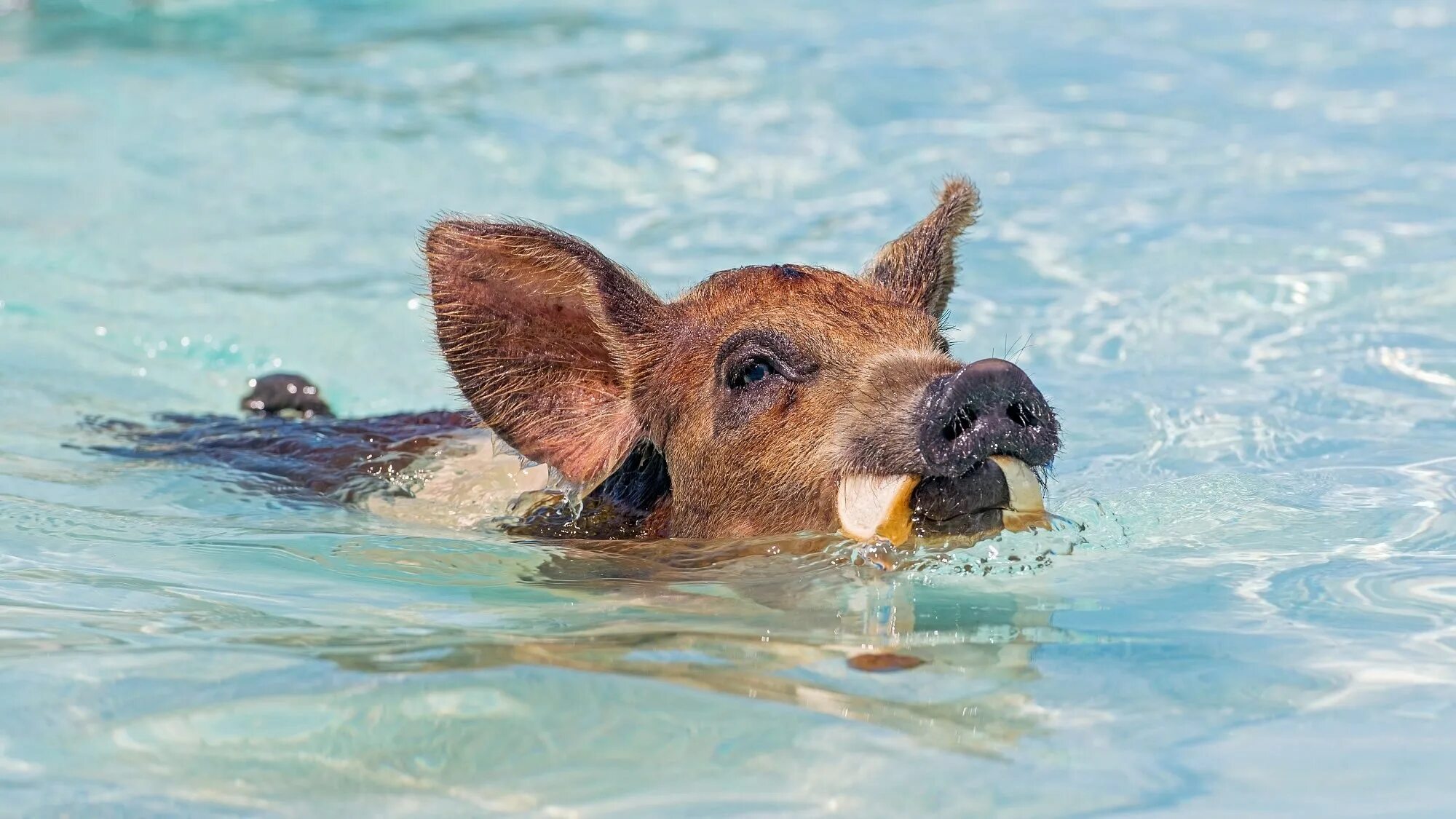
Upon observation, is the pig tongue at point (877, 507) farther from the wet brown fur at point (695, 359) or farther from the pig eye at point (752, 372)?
the pig eye at point (752, 372)

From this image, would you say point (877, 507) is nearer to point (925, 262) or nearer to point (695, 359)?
point (695, 359)

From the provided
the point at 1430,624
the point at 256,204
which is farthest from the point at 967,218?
the point at 256,204

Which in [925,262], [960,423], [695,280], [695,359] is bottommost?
[960,423]

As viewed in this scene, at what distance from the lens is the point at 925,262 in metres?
6.48

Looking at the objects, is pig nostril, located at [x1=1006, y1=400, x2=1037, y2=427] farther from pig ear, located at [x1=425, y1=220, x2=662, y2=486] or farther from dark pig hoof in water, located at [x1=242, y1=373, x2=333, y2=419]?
dark pig hoof in water, located at [x1=242, y1=373, x2=333, y2=419]

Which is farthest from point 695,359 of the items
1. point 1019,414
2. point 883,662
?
point 883,662

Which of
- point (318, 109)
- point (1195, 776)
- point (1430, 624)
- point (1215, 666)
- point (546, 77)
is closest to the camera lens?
point (1195, 776)

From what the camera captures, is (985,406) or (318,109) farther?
(318,109)

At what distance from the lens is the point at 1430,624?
500 centimetres

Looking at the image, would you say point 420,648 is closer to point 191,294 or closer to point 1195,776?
point 1195,776

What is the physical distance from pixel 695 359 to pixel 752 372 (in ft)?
0.93

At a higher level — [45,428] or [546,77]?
[546,77]

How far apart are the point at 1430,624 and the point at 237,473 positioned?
4593 mm

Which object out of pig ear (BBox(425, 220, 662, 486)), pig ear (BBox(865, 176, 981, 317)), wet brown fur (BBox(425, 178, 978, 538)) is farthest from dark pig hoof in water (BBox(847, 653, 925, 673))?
pig ear (BBox(865, 176, 981, 317))
